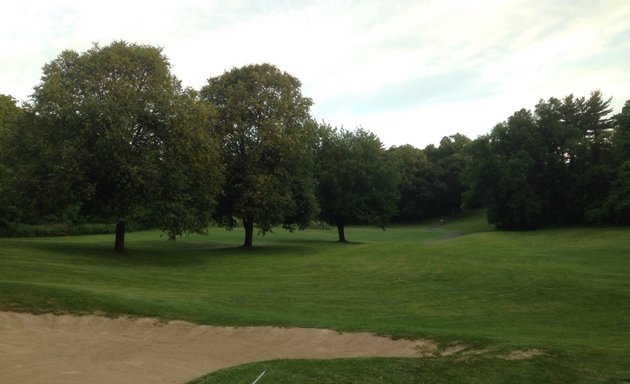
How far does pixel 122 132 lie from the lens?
1235 inches

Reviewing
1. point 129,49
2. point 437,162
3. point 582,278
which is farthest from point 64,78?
point 437,162

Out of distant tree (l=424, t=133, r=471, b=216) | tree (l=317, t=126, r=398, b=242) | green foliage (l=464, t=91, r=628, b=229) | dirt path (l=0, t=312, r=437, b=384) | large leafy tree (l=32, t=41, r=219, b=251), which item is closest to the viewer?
dirt path (l=0, t=312, r=437, b=384)

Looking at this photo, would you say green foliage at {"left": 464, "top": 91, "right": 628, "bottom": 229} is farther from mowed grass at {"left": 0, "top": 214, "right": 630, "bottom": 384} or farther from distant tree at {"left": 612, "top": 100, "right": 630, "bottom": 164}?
mowed grass at {"left": 0, "top": 214, "right": 630, "bottom": 384}

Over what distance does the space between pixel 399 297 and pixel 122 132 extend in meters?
19.9

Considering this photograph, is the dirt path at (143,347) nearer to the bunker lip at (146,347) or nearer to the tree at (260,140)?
the bunker lip at (146,347)

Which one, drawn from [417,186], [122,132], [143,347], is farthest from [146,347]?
[417,186]

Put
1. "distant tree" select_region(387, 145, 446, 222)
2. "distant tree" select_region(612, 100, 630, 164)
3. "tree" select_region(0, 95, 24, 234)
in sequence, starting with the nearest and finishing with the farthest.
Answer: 1. "tree" select_region(0, 95, 24, 234)
2. "distant tree" select_region(612, 100, 630, 164)
3. "distant tree" select_region(387, 145, 446, 222)

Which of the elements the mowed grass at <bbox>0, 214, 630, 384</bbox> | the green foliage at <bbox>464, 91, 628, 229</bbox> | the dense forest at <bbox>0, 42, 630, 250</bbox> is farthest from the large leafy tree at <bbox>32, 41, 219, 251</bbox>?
the green foliage at <bbox>464, 91, 628, 229</bbox>

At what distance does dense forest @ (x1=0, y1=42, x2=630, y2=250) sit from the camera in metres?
32.2

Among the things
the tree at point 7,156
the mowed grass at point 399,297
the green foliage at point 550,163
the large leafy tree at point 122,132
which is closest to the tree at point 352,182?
the green foliage at point 550,163

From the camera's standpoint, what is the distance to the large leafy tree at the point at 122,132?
31422mm

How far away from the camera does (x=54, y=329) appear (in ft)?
45.6

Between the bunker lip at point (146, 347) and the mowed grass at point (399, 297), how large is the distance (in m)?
0.72

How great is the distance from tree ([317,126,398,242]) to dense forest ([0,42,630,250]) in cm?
15
